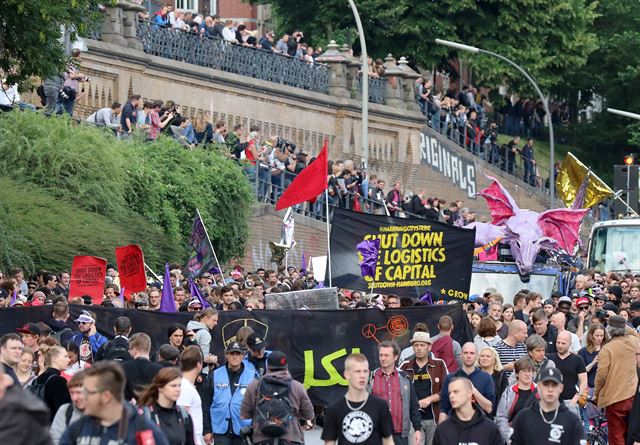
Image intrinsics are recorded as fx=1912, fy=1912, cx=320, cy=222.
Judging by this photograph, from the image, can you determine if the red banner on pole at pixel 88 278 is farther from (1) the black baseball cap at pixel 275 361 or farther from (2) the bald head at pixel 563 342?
(1) the black baseball cap at pixel 275 361

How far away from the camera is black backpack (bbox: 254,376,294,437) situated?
15008mm

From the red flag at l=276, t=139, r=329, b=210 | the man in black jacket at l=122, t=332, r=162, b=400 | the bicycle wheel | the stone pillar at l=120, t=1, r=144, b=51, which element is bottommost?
the bicycle wheel

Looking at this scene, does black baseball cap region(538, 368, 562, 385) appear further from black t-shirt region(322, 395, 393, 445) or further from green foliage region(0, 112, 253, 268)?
green foliage region(0, 112, 253, 268)

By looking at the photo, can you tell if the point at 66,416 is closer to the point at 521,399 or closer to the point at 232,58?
the point at 521,399

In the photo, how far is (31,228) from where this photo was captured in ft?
92.6

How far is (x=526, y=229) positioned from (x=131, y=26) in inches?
527

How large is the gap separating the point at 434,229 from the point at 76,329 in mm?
5898

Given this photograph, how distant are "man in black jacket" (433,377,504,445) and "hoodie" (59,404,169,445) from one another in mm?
2843

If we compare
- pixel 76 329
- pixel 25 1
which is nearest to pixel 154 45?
pixel 25 1

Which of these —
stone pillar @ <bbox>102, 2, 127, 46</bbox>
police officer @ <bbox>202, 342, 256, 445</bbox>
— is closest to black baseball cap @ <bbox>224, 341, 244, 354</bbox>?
police officer @ <bbox>202, 342, 256, 445</bbox>

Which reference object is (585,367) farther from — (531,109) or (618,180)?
(531,109)

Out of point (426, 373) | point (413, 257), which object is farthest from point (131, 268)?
point (426, 373)

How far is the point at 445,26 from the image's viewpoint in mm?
57531

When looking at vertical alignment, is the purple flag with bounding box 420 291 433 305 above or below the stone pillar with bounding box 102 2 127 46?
below
